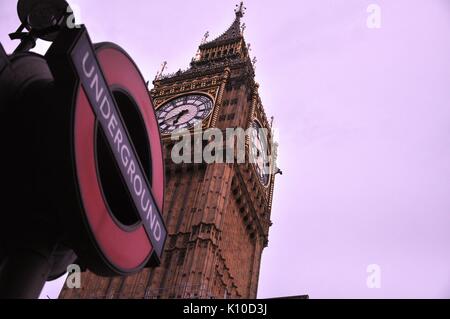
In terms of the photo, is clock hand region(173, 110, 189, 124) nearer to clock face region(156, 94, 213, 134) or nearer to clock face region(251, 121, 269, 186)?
clock face region(156, 94, 213, 134)

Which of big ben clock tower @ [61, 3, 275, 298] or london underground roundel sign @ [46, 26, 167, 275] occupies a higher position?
big ben clock tower @ [61, 3, 275, 298]

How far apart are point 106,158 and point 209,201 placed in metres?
37.3

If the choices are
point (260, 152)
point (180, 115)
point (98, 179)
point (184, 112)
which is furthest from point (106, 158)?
point (260, 152)

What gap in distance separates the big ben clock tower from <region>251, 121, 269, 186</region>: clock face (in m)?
0.10

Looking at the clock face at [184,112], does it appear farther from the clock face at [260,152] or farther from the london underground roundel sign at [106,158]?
the london underground roundel sign at [106,158]

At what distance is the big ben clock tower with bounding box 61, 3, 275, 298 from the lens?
4250 cm

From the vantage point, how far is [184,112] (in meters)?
56.5

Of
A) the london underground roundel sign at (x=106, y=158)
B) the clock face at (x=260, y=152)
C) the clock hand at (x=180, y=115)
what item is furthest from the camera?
the clock face at (x=260, y=152)

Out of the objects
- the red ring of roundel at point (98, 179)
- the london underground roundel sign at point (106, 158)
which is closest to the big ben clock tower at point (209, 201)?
the red ring of roundel at point (98, 179)

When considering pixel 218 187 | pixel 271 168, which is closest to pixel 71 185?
pixel 218 187

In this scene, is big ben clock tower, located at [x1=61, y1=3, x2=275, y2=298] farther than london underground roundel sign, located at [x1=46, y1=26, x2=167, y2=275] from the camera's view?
Yes

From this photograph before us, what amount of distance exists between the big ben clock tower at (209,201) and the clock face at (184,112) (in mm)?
96

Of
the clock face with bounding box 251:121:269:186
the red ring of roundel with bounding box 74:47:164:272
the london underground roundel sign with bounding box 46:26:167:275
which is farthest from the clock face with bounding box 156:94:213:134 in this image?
the london underground roundel sign with bounding box 46:26:167:275

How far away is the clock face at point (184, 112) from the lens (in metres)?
54.6
